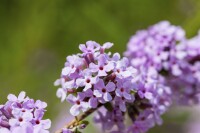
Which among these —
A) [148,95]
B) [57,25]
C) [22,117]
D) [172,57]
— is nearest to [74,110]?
[22,117]

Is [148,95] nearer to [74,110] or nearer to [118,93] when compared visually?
[118,93]

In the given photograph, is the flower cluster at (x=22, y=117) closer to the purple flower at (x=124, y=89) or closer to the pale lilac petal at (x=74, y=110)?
the pale lilac petal at (x=74, y=110)

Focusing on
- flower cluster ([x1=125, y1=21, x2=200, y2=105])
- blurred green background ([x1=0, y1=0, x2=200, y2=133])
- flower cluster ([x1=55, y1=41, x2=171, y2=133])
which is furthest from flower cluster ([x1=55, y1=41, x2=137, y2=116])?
blurred green background ([x1=0, y1=0, x2=200, y2=133])

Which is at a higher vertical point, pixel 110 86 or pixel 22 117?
pixel 110 86

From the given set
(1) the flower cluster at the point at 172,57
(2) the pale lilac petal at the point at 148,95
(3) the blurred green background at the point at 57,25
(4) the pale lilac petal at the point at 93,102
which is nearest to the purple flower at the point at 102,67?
(4) the pale lilac petal at the point at 93,102

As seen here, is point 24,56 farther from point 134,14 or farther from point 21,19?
point 134,14

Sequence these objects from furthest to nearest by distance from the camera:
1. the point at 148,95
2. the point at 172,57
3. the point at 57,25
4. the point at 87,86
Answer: the point at 57,25
the point at 172,57
the point at 148,95
the point at 87,86
